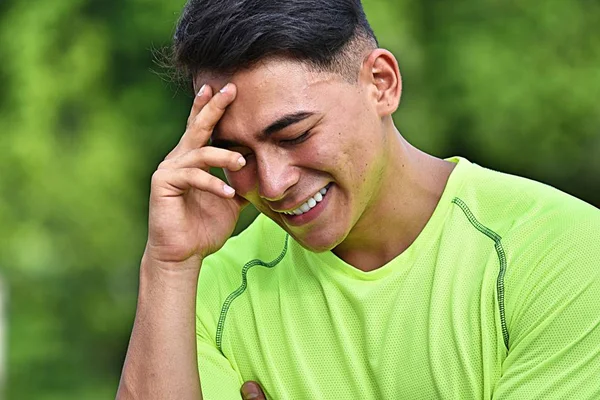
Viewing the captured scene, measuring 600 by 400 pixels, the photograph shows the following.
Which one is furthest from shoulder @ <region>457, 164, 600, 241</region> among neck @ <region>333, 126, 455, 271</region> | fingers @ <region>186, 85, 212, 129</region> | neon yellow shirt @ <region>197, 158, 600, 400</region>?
fingers @ <region>186, 85, 212, 129</region>

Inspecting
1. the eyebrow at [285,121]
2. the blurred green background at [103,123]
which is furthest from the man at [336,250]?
the blurred green background at [103,123]

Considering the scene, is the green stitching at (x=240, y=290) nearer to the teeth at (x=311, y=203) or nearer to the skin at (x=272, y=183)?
the skin at (x=272, y=183)

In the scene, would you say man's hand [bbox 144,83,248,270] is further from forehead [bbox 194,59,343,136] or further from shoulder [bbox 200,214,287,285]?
shoulder [bbox 200,214,287,285]

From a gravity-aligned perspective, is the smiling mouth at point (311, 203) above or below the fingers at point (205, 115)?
below

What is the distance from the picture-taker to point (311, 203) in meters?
3.01

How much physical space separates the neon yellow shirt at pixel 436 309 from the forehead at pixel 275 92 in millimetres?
486

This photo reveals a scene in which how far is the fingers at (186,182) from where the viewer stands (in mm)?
3080

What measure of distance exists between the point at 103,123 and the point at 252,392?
23.1ft

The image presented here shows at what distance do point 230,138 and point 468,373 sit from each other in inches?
33.3

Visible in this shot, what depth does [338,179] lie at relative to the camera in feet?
9.89

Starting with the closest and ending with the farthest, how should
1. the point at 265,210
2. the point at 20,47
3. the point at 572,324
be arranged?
the point at 572,324 < the point at 265,210 < the point at 20,47

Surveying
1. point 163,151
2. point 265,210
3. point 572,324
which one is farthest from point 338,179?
point 163,151

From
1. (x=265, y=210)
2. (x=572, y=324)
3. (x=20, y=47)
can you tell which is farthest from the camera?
(x=20, y=47)

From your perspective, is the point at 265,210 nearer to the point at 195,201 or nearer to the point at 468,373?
the point at 195,201
